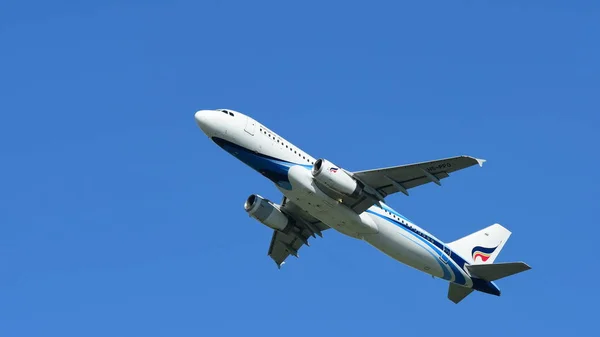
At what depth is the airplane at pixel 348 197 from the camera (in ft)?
167

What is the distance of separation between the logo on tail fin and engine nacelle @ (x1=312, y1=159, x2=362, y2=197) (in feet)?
42.6

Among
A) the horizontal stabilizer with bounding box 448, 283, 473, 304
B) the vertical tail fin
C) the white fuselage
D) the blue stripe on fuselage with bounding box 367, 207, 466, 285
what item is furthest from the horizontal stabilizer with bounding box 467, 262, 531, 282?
the white fuselage

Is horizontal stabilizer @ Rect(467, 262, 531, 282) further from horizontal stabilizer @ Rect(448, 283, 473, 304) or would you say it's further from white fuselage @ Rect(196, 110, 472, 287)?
white fuselage @ Rect(196, 110, 472, 287)

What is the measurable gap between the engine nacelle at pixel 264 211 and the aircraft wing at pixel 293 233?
2.56 ft

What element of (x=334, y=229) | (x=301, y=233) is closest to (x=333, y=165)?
(x=334, y=229)

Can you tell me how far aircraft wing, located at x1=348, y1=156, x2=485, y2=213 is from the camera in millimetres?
49281

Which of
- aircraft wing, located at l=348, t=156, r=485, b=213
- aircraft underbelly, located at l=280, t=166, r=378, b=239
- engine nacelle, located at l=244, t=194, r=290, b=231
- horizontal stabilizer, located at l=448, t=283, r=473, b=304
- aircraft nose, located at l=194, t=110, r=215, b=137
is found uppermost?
aircraft nose, located at l=194, t=110, r=215, b=137

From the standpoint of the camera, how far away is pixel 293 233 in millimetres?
59250

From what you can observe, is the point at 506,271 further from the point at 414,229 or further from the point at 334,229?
the point at 334,229

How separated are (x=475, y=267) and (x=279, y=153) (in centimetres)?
1463

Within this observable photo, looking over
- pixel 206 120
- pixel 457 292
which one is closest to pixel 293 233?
pixel 457 292

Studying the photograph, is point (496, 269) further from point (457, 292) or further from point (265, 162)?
point (265, 162)

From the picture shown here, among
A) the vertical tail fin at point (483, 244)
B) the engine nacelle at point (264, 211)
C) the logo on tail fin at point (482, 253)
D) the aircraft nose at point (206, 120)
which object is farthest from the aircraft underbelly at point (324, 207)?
the logo on tail fin at point (482, 253)

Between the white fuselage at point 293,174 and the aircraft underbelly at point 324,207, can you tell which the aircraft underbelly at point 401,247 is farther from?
the aircraft underbelly at point 324,207
